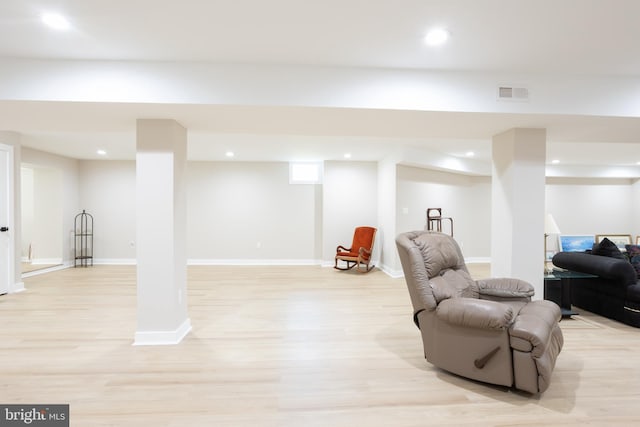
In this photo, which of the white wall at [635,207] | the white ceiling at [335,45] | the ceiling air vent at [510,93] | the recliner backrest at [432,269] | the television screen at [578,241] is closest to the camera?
the white ceiling at [335,45]

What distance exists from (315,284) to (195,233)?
3.39 m

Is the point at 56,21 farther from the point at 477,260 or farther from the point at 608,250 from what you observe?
the point at 477,260

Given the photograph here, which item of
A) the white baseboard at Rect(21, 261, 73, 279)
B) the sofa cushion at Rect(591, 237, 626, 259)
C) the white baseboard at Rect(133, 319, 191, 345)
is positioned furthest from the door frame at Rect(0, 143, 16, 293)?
the sofa cushion at Rect(591, 237, 626, 259)

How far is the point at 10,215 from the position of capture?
4.68 m

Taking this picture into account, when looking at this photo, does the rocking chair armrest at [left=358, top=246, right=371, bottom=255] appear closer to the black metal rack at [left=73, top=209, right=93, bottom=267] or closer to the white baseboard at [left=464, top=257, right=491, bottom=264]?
the white baseboard at [left=464, top=257, right=491, bottom=264]

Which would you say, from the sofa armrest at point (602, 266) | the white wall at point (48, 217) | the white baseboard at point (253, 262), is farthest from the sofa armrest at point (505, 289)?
the white wall at point (48, 217)

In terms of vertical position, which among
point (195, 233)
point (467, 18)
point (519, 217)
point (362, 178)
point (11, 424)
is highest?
point (467, 18)

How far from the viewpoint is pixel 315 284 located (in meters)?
5.33

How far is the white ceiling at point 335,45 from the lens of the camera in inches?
73.1

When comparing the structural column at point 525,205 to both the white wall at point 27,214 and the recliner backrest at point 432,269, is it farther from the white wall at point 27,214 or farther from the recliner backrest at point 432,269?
the white wall at point 27,214

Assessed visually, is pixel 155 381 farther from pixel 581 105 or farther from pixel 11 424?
pixel 581 105

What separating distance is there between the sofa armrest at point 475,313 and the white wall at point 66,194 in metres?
7.66

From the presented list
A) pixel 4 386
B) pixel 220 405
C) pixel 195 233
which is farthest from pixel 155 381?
pixel 195 233

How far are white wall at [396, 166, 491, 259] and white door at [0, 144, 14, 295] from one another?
6.37 meters
